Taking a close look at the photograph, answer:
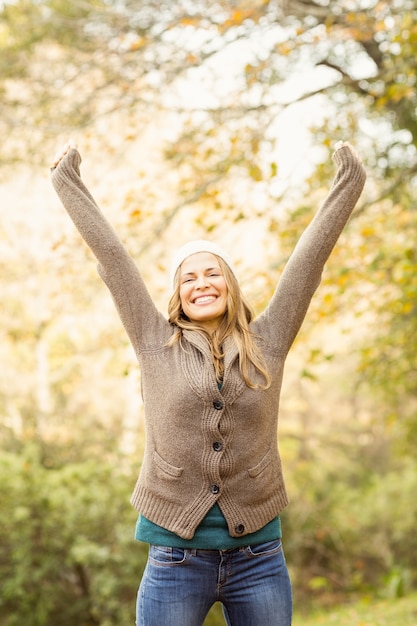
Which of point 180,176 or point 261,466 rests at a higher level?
point 180,176

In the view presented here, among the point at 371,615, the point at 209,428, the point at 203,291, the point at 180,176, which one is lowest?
the point at 371,615

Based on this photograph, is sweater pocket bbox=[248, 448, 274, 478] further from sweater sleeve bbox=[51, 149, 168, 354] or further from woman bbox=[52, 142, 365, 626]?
sweater sleeve bbox=[51, 149, 168, 354]

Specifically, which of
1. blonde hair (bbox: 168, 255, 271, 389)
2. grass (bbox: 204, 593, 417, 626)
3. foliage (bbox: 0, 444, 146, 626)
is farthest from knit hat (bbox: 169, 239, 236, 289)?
grass (bbox: 204, 593, 417, 626)

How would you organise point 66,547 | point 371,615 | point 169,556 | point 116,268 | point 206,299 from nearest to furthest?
point 169,556
point 116,268
point 206,299
point 66,547
point 371,615

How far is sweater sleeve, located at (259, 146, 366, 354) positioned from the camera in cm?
220

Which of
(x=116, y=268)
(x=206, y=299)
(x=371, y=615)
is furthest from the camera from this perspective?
(x=371, y=615)

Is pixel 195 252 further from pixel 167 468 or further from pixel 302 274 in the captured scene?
pixel 167 468

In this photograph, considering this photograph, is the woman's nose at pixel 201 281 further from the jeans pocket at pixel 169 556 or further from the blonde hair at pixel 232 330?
the jeans pocket at pixel 169 556

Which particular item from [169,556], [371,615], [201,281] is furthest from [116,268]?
[371,615]

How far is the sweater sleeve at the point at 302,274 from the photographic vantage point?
220cm

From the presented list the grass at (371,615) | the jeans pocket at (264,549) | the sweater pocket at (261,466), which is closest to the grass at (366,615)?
the grass at (371,615)

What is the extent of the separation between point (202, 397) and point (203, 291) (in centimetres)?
36

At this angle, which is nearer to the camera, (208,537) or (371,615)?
(208,537)

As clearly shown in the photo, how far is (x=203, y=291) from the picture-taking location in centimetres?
223
